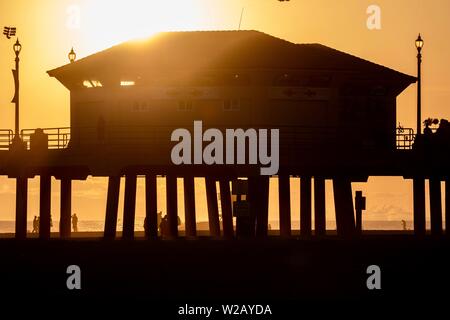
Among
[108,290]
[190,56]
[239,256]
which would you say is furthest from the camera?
[190,56]

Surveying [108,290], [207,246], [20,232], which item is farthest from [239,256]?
[20,232]

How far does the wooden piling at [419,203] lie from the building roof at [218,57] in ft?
15.1

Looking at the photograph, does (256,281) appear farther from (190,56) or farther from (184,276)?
(190,56)

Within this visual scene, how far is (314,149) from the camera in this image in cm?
7369

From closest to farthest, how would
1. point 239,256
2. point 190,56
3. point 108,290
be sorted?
point 108,290 < point 239,256 < point 190,56

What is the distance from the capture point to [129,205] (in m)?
77.4

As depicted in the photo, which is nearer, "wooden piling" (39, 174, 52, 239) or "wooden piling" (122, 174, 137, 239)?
"wooden piling" (122, 174, 137, 239)

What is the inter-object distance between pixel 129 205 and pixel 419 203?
43.3 feet

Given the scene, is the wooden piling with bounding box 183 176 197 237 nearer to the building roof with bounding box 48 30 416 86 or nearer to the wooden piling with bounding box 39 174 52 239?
the wooden piling with bounding box 39 174 52 239

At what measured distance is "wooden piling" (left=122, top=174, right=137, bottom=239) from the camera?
251 ft

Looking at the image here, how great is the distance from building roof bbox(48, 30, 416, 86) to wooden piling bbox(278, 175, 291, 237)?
7372 millimetres

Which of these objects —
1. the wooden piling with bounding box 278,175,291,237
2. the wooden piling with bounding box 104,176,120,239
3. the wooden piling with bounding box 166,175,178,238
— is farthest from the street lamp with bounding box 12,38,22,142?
the wooden piling with bounding box 278,175,291,237

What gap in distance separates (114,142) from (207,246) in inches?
246

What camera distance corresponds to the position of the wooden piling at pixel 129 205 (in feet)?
251
